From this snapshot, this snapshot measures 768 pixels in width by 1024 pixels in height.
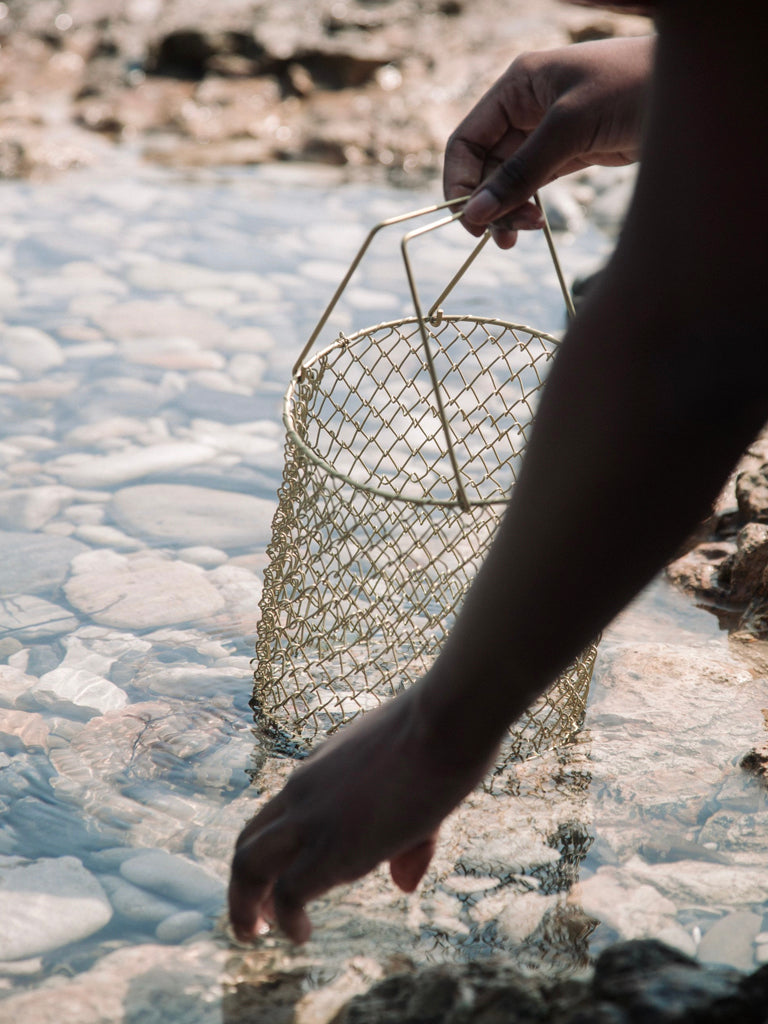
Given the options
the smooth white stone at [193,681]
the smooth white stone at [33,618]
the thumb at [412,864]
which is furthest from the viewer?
the smooth white stone at [33,618]

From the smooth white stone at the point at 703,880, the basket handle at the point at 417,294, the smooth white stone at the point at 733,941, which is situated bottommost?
the smooth white stone at the point at 733,941

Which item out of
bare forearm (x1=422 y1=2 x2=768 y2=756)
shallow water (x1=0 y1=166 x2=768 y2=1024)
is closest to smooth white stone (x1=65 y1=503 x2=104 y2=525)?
shallow water (x1=0 y1=166 x2=768 y2=1024)

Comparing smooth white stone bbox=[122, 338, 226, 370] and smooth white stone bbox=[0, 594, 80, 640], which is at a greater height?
smooth white stone bbox=[122, 338, 226, 370]

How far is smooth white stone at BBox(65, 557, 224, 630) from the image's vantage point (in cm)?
167

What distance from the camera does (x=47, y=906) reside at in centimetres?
112

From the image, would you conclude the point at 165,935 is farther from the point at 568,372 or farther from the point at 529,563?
the point at 568,372

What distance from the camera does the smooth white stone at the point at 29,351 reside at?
8.23 ft

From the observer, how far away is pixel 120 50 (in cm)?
543

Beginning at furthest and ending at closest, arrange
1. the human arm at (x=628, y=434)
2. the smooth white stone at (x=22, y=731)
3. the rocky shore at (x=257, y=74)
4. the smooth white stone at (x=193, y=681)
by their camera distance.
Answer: the rocky shore at (x=257, y=74), the smooth white stone at (x=193, y=681), the smooth white stone at (x=22, y=731), the human arm at (x=628, y=434)

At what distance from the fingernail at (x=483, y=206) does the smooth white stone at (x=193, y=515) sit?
3.00ft

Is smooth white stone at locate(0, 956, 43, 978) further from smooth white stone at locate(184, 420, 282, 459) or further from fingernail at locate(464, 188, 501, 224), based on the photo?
smooth white stone at locate(184, 420, 282, 459)

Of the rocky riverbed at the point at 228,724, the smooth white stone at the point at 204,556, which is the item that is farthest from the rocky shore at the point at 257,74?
the smooth white stone at the point at 204,556

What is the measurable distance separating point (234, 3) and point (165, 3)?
522mm

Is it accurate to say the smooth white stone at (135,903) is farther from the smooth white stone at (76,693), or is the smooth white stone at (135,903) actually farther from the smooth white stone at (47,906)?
the smooth white stone at (76,693)
